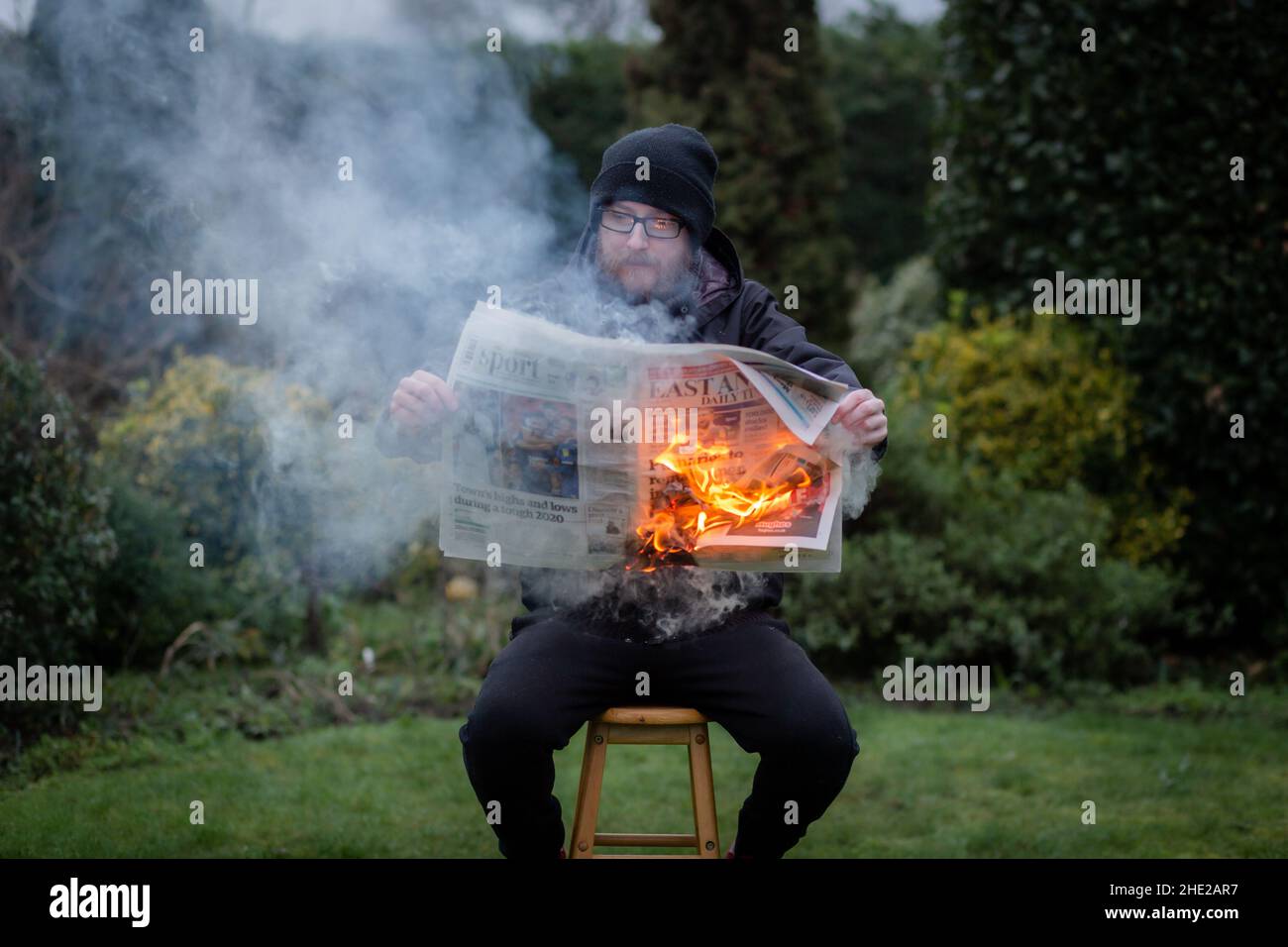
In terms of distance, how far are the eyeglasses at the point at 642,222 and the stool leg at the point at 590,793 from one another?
117 centimetres

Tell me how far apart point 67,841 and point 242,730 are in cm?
120

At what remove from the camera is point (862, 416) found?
263 centimetres

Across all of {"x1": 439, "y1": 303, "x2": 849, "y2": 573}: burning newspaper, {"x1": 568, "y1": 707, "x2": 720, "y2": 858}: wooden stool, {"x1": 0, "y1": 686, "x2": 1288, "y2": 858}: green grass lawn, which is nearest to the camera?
{"x1": 439, "y1": 303, "x2": 849, "y2": 573}: burning newspaper

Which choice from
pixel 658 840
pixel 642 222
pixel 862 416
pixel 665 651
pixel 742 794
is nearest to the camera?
pixel 862 416

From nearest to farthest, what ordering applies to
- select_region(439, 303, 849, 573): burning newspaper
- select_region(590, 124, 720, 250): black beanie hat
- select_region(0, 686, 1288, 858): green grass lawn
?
select_region(439, 303, 849, 573): burning newspaper
select_region(590, 124, 720, 250): black beanie hat
select_region(0, 686, 1288, 858): green grass lawn

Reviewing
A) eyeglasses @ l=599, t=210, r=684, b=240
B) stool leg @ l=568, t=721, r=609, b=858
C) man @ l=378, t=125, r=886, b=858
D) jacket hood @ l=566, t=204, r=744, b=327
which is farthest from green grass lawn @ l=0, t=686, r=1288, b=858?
eyeglasses @ l=599, t=210, r=684, b=240

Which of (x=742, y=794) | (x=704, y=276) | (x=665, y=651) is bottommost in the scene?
(x=742, y=794)

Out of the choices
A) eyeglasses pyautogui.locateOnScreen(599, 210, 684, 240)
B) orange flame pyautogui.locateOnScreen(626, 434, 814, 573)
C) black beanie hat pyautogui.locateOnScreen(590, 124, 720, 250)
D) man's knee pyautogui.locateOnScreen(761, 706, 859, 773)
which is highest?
black beanie hat pyautogui.locateOnScreen(590, 124, 720, 250)

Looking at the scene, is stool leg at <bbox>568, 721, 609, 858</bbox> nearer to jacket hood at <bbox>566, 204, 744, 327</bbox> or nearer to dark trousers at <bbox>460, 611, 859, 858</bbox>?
dark trousers at <bbox>460, 611, 859, 858</bbox>

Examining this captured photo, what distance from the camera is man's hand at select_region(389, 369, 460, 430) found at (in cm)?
263

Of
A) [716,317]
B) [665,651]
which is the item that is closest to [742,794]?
[665,651]

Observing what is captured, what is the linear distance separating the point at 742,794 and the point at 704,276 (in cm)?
175

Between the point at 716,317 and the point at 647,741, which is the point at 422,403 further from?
the point at 647,741

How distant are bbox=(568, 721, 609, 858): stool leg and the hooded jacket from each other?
32 cm
